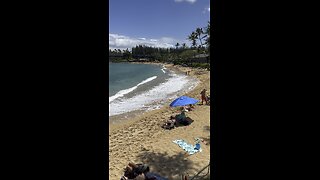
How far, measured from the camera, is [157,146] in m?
10.8

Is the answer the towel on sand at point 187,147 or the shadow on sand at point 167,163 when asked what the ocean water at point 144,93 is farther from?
the shadow on sand at point 167,163

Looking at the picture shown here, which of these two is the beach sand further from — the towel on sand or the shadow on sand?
the towel on sand

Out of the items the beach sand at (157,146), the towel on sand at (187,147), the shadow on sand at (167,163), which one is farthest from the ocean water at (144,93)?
the shadow on sand at (167,163)

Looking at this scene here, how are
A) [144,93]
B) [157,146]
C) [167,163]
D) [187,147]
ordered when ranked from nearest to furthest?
1. [167,163]
2. [187,147]
3. [157,146]
4. [144,93]

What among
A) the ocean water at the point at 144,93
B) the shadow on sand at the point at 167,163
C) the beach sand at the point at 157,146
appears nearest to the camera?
the shadow on sand at the point at 167,163

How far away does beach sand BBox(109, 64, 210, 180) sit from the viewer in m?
8.46

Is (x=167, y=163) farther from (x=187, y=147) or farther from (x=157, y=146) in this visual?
(x=157, y=146)

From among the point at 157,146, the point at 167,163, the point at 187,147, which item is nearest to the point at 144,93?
the point at 157,146

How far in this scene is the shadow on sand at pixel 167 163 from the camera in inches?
316

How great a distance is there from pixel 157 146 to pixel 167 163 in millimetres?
2005
